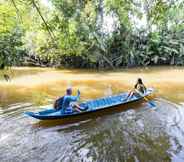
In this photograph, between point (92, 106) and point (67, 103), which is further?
point (92, 106)

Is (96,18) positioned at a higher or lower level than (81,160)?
higher

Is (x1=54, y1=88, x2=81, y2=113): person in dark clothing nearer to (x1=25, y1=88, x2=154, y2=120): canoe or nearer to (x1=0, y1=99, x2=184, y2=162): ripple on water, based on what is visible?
(x1=25, y1=88, x2=154, y2=120): canoe

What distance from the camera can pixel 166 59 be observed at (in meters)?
28.0

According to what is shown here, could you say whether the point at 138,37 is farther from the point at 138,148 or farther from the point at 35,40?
the point at 138,148

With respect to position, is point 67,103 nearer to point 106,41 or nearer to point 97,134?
point 97,134

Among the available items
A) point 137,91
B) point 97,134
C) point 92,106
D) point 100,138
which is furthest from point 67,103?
point 137,91

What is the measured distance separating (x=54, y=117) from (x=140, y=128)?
2.72 meters

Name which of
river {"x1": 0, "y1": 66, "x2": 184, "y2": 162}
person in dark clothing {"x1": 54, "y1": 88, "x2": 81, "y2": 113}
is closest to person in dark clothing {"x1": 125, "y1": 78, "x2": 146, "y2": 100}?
river {"x1": 0, "y1": 66, "x2": 184, "y2": 162}

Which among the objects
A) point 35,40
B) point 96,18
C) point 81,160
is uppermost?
point 96,18

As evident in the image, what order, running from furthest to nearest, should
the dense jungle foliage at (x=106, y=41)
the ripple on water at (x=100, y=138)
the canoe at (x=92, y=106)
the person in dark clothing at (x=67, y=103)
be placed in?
the dense jungle foliage at (x=106, y=41) → the person in dark clothing at (x=67, y=103) → the canoe at (x=92, y=106) → the ripple on water at (x=100, y=138)

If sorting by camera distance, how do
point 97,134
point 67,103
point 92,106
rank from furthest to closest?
point 92,106 < point 67,103 < point 97,134

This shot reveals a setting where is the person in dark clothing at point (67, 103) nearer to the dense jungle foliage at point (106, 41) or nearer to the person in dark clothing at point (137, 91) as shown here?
the person in dark clothing at point (137, 91)

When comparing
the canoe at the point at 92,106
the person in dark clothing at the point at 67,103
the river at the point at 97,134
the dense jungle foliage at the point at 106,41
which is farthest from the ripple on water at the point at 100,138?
the dense jungle foliage at the point at 106,41

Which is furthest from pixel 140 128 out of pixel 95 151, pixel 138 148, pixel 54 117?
pixel 54 117
